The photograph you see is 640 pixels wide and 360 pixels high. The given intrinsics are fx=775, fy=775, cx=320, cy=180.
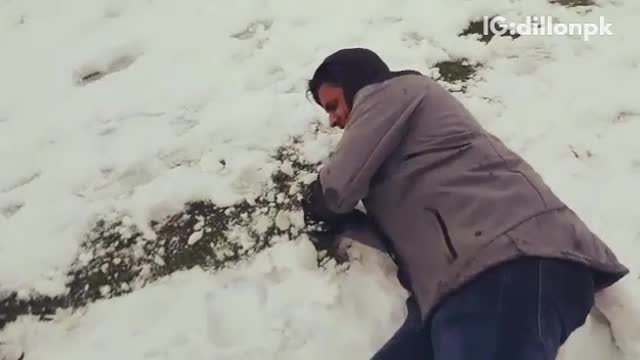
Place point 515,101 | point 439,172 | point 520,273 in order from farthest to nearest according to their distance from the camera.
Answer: point 515,101, point 439,172, point 520,273

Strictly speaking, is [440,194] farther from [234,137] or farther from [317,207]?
[234,137]

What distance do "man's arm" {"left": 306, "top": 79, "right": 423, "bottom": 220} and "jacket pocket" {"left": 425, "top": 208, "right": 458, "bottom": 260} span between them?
270 mm

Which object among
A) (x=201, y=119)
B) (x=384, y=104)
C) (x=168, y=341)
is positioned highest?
(x=384, y=104)

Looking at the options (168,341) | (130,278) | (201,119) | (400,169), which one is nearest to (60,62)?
(201,119)

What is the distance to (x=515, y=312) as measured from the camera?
6.85ft

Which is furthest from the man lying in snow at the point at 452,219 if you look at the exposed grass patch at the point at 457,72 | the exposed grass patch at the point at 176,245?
the exposed grass patch at the point at 457,72

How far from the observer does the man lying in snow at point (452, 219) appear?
2121 millimetres

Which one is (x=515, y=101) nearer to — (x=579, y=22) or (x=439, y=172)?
(x=579, y=22)

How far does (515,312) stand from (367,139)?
2.47 feet

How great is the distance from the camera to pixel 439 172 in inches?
94.6

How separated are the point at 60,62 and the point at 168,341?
1.84m

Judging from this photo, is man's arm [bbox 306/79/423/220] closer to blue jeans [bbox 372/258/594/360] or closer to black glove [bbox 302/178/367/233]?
black glove [bbox 302/178/367/233]

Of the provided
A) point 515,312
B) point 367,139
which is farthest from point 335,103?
point 515,312

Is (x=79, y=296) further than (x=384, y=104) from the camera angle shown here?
Yes
